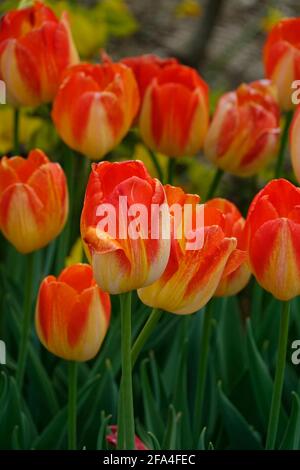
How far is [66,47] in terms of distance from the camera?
151 centimetres

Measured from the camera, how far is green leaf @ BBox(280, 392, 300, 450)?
3.78 ft

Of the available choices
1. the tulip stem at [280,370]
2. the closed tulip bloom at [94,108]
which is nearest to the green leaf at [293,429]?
the tulip stem at [280,370]

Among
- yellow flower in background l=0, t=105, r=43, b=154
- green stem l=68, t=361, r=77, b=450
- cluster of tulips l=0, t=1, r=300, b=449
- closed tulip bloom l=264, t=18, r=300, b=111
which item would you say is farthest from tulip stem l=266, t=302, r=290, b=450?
yellow flower in background l=0, t=105, r=43, b=154

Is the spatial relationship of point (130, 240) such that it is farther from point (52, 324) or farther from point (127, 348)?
point (52, 324)

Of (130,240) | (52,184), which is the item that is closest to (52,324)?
(52,184)

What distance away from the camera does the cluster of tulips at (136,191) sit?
91cm

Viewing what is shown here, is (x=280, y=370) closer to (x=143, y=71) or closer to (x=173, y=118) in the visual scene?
(x=173, y=118)

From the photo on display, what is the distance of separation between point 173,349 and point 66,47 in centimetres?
45

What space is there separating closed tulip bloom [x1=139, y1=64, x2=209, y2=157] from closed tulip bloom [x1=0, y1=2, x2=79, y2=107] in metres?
0.13

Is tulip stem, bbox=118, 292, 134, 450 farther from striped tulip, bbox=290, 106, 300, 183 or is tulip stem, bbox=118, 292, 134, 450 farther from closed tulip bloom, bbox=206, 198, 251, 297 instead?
striped tulip, bbox=290, 106, 300, 183

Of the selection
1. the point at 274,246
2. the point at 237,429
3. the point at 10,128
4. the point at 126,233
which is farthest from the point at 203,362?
the point at 10,128

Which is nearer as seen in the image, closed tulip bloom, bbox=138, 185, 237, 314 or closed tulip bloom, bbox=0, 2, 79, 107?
closed tulip bloom, bbox=138, 185, 237, 314

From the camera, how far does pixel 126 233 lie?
90 centimetres

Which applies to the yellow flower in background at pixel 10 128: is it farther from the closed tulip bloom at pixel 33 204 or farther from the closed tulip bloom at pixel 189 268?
the closed tulip bloom at pixel 189 268
